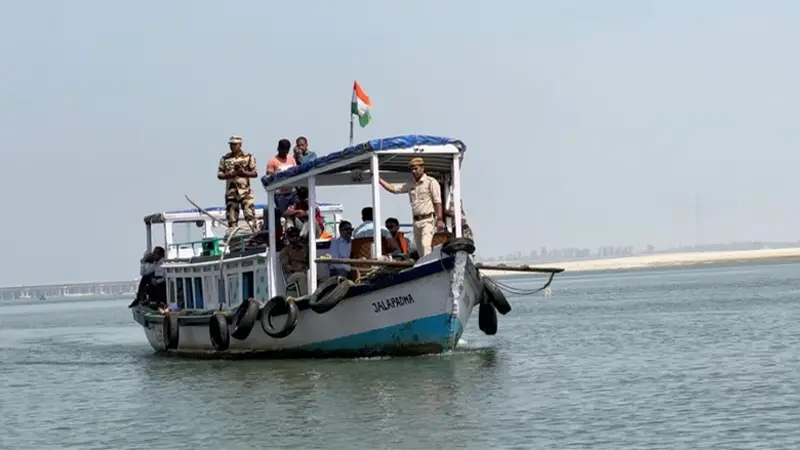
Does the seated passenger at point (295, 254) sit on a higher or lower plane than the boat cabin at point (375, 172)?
lower

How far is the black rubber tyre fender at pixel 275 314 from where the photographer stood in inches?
965

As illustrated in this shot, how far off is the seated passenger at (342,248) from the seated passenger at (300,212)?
63 centimetres

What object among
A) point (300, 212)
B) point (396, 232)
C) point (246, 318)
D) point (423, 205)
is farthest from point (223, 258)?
point (423, 205)

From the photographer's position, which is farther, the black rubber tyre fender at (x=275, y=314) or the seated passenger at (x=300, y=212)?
the seated passenger at (x=300, y=212)

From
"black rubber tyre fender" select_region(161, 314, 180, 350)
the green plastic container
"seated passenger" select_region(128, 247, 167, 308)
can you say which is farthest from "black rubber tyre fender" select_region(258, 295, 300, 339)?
"seated passenger" select_region(128, 247, 167, 308)

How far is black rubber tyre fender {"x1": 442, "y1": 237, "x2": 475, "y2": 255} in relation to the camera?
2225cm

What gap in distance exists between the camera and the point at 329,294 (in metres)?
23.6

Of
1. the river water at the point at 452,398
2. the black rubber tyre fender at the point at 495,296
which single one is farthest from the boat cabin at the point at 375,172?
the river water at the point at 452,398

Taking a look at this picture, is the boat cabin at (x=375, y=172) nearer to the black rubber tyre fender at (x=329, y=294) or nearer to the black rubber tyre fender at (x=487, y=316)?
the black rubber tyre fender at (x=329, y=294)

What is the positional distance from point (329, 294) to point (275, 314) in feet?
6.11

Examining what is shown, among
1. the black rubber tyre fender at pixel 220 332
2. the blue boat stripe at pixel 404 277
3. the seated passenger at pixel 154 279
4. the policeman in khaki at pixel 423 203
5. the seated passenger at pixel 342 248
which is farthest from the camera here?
the seated passenger at pixel 154 279

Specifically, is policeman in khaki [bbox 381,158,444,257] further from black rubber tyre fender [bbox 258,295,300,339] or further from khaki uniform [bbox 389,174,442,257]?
black rubber tyre fender [bbox 258,295,300,339]

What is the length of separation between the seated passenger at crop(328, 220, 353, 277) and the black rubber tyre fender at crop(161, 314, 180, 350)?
18.2ft

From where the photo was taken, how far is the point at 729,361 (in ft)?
79.0
